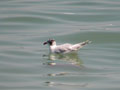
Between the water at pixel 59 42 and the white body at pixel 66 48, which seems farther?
the white body at pixel 66 48

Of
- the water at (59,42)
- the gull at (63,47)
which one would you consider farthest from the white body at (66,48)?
the water at (59,42)

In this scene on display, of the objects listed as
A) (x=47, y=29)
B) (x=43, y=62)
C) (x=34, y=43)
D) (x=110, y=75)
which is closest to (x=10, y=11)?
(x=47, y=29)

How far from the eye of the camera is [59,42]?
722 inches

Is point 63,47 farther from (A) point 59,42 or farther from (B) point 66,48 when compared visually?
(A) point 59,42

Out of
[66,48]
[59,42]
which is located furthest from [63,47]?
[59,42]

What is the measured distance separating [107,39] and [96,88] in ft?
18.0

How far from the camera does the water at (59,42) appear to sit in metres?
13.8

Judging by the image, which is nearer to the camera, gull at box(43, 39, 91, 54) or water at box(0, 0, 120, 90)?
water at box(0, 0, 120, 90)

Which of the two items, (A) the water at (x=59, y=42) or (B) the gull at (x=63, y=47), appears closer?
(A) the water at (x=59, y=42)

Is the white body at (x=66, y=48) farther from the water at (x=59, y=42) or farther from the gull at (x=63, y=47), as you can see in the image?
the water at (x=59, y=42)

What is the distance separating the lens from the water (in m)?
13.8

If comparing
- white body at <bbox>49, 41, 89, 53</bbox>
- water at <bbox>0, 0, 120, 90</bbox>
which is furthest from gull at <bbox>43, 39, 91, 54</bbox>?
water at <bbox>0, 0, 120, 90</bbox>

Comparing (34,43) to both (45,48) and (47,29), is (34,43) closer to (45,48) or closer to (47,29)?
(45,48)

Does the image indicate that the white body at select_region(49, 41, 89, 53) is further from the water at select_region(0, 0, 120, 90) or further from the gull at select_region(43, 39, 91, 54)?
the water at select_region(0, 0, 120, 90)
